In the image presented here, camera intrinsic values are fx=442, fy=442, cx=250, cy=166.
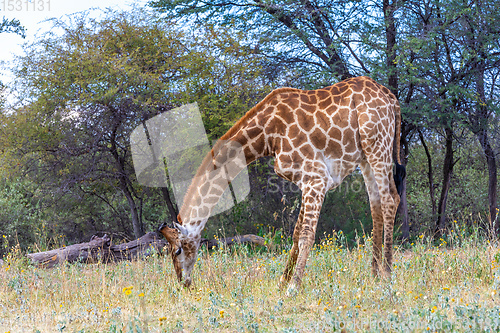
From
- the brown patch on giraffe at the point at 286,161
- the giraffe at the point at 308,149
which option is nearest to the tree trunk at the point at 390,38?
the giraffe at the point at 308,149

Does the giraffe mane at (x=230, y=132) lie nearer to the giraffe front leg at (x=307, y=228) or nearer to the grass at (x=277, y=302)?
the grass at (x=277, y=302)

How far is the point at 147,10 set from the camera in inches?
548

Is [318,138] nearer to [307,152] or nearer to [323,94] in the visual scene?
[307,152]

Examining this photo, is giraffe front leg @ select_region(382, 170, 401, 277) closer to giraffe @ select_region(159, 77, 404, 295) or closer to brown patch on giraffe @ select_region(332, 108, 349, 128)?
giraffe @ select_region(159, 77, 404, 295)

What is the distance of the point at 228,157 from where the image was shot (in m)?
5.54

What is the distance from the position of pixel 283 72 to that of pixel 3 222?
9.65 metres

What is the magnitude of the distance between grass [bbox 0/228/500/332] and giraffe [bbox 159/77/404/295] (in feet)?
1.50

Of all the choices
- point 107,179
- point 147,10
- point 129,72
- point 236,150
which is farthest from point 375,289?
point 147,10

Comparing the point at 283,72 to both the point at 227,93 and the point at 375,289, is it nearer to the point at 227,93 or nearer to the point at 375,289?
the point at 227,93

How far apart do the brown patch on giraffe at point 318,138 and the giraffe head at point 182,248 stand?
190 cm

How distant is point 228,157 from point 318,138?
3.73 ft

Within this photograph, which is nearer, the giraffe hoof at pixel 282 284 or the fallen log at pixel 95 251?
the giraffe hoof at pixel 282 284

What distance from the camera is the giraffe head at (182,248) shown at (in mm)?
Result: 5496

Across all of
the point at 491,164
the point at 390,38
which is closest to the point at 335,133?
the point at 390,38
